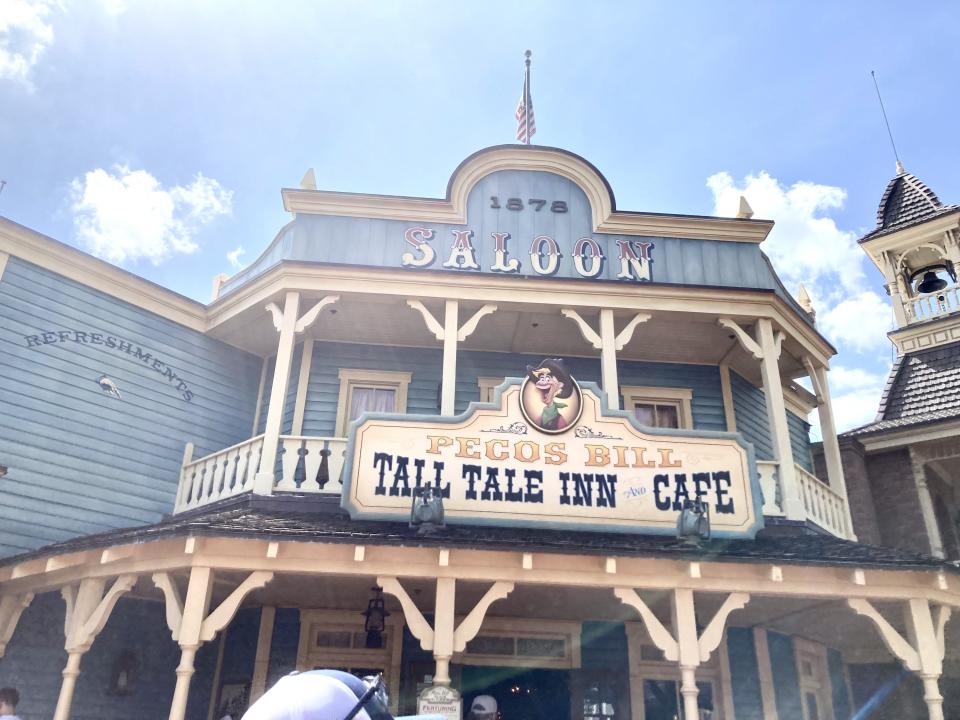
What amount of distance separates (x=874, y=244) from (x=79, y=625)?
736 inches

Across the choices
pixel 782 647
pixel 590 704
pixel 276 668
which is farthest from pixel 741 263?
pixel 276 668

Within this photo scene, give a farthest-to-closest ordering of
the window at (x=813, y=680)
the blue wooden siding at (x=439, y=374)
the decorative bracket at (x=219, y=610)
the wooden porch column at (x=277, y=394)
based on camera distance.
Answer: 1. the blue wooden siding at (x=439, y=374)
2. the window at (x=813, y=680)
3. the wooden porch column at (x=277, y=394)
4. the decorative bracket at (x=219, y=610)

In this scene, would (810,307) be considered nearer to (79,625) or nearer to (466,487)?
(466,487)

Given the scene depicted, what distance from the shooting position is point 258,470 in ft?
32.6

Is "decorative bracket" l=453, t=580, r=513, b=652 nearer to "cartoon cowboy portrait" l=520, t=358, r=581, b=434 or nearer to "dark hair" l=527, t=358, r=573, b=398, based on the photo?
"cartoon cowboy portrait" l=520, t=358, r=581, b=434

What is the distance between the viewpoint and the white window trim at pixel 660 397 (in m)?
12.5

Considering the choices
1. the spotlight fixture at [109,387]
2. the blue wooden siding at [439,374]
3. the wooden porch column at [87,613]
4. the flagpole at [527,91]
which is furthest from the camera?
the flagpole at [527,91]

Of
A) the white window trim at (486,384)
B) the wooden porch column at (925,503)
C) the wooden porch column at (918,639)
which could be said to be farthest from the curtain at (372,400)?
the wooden porch column at (925,503)

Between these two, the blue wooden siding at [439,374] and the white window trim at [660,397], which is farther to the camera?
the white window trim at [660,397]

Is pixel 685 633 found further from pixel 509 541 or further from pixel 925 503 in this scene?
pixel 925 503

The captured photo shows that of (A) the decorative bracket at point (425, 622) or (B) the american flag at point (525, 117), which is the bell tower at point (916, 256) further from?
(A) the decorative bracket at point (425, 622)

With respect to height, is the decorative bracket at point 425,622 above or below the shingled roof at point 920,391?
below

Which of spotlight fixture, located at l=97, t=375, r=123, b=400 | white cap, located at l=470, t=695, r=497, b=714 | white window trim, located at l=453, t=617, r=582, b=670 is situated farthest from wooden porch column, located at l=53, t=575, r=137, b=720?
white window trim, located at l=453, t=617, r=582, b=670

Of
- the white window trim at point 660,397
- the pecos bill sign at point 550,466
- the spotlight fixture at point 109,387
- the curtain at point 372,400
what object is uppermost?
the white window trim at point 660,397
